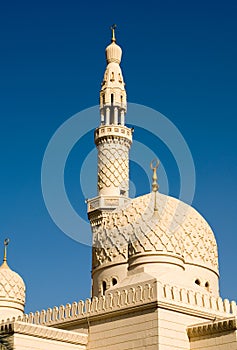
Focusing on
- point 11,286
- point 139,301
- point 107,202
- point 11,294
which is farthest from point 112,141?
point 139,301

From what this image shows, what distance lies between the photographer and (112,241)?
24.2 metres

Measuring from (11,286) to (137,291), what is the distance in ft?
31.4

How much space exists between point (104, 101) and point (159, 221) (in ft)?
34.1

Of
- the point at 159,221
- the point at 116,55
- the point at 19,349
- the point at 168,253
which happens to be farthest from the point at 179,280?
the point at 116,55

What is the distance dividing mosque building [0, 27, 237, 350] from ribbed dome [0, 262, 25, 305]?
39mm

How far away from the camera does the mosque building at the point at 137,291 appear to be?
1723 centimetres

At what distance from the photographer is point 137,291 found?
1777 cm

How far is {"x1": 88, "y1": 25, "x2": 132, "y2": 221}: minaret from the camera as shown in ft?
87.6

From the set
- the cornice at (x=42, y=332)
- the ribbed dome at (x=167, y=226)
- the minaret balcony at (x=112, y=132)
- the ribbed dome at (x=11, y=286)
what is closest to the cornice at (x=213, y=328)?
the cornice at (x=42, y=332)

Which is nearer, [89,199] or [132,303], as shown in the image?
[132,303]

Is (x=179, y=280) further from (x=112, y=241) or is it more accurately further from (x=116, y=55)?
(x=116, y=55)

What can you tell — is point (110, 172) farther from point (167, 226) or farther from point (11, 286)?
point (11, 286)

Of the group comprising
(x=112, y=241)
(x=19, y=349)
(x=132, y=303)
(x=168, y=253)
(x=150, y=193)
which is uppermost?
(x=150, y=193)

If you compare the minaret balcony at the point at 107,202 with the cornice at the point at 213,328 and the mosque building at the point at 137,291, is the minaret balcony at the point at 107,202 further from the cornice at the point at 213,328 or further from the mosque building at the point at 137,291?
the cornice at the point at 213,328
